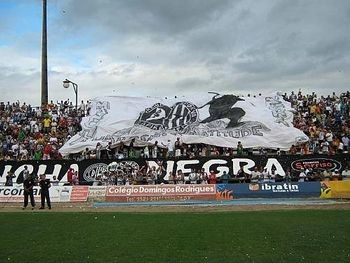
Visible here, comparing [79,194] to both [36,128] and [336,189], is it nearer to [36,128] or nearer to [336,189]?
[36,128]

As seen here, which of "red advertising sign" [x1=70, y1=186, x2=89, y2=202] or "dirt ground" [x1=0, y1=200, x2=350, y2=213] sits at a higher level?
"red advertising sign" [x1=70, y1=186, x2=89, y2=202]

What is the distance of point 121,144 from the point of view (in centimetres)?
3045

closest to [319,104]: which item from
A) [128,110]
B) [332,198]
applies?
[332,198]

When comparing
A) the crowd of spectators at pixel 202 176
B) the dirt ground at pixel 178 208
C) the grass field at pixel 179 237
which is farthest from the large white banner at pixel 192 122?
the grass field at pixel 179 237

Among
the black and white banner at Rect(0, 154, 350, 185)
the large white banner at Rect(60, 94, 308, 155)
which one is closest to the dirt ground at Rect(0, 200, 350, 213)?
the black and white banner at Rect(0, 154, 350, 185)

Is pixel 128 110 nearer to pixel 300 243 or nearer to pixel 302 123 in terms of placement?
pixel 302 123

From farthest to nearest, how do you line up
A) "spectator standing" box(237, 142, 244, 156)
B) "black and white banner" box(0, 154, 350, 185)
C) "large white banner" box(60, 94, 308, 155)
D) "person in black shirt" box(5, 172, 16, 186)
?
"large white banner" box(60, 94, 308, 155), "spectator standing" box(237, 142, 244, 156), "black and white banner" box(0, 154, 350, 185), "person in black shirt" box(5, 172, 16, 186)

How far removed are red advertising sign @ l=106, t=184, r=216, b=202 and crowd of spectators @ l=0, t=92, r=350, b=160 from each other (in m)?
3.01

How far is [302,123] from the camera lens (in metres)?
31.5

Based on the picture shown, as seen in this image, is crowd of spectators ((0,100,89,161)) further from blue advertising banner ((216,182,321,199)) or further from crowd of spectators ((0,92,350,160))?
blue advertising banner ((216,182,321,199))

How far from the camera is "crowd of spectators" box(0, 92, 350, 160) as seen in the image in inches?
1169

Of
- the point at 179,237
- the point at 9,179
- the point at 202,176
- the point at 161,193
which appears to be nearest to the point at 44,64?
the point at 9,179

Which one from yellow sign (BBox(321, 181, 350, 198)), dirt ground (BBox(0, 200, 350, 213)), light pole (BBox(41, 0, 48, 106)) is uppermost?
light pole (BBox(41, 0, 48, 106))

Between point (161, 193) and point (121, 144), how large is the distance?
17.4 feet
